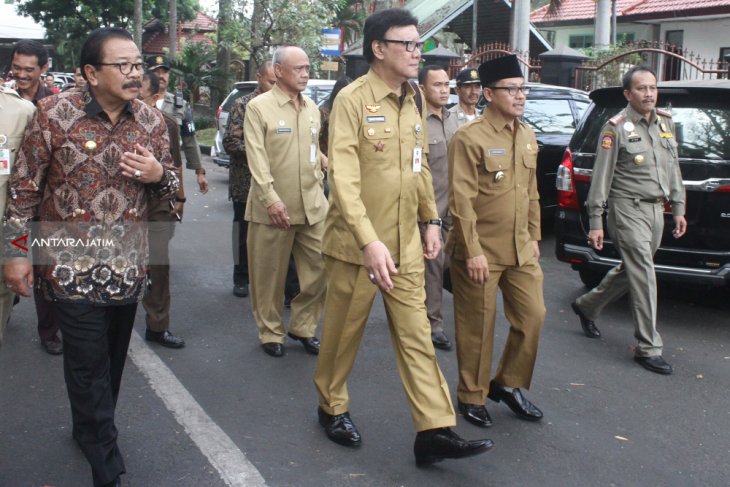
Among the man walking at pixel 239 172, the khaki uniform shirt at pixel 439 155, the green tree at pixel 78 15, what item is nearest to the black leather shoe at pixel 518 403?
the khaki uniform shirt at pixel 439 155

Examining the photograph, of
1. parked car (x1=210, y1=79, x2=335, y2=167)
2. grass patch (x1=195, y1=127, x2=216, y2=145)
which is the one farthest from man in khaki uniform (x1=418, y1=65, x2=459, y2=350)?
grass patch (x1=195, y1=127, x2=216, y2=145)

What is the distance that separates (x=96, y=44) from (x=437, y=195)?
309 centimetres

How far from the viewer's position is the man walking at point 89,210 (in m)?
3.64

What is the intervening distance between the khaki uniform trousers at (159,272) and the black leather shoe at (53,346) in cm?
58

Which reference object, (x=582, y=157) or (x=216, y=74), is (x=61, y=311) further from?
(x=216, y=74)

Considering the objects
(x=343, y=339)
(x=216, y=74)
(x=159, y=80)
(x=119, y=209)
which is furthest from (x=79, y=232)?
(x=216, y=74)

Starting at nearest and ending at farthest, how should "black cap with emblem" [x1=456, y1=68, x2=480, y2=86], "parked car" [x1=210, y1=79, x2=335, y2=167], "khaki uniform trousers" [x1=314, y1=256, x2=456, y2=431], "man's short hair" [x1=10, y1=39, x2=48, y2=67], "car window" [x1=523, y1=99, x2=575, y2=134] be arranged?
"khaki uniform trousers" [x1=314, y1=256, x2=456, y2=431], "man's short hair" [x1=10, y1=39, x2=48, y2=67], "black cap with emblem" [x1=456, y1=68, x2=480, y2=86], "car window" [x1=523, y1=99, x2=575, y2=134], "parked car" [x1=210, y1=79, x2=335, y2=167]

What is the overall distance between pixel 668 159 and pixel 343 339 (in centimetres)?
279

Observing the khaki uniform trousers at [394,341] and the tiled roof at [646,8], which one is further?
the tiled roof at [646,8]

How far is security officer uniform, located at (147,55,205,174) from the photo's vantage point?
7.02 m

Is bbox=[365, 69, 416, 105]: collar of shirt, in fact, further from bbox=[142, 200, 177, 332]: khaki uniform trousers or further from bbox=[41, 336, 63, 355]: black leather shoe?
bbox=[41, 336, 63, 355]: black leather shoe

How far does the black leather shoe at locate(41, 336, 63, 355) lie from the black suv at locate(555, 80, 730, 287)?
3.87 metres

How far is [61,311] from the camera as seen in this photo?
371cm

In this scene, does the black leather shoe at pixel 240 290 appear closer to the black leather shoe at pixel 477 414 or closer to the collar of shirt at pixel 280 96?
the collar of shirt at pixel 280 96
